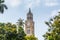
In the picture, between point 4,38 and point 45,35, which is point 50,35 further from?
point 4,38

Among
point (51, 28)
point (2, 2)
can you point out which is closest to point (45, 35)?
point (51, 28)

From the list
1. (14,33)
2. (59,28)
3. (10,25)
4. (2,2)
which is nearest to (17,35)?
(14,33)

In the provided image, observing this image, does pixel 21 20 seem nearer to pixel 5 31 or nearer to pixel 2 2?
pixel 5 31

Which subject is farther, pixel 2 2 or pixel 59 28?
Answer: pixel 2 2

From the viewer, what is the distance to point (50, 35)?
75.9 metres

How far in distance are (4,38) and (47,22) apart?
16.0 m

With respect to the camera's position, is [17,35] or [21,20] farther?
[21,20]

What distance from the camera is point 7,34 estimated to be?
9262 cm

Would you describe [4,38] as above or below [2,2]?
below

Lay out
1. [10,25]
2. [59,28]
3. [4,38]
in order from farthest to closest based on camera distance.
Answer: [10,25] → [4,38] → [59,28]

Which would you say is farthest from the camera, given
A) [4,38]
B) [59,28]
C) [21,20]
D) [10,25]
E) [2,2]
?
[21,20]

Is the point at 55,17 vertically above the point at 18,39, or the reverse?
the point at 55,17

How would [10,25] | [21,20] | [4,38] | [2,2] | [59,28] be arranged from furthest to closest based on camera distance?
[21,20] → [10,25] → [4,38] → [2,2] → [59,28]

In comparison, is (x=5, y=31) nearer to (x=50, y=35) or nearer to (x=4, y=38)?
(x=4, y=38)
